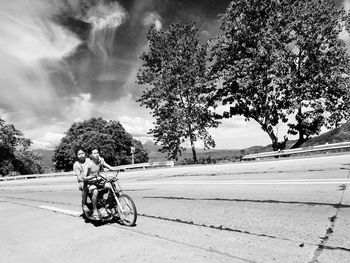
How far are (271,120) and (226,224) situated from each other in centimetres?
2403

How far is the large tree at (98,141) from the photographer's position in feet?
212

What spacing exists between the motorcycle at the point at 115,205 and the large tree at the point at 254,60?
20.7m

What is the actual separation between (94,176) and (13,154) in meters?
58.6

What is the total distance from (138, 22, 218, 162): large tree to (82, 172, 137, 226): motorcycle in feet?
72.6

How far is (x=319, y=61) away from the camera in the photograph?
83.9 feet

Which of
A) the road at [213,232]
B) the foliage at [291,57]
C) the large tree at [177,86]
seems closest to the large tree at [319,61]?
the foliage at [291,57]

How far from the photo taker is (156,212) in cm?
760

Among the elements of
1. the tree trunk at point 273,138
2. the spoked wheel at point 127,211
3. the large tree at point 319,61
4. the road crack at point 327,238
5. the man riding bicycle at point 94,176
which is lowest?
the road crack at point 327,238

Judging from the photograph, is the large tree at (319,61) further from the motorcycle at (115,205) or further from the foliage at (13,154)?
the foliage at (13,154)

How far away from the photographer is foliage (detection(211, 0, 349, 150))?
2512cm

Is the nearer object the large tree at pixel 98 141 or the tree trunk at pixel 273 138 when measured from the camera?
the tree trunk at pixel 273 138

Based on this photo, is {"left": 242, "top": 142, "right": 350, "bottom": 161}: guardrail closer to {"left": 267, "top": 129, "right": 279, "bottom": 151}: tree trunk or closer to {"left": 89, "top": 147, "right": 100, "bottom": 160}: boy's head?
{"left": 267, "top": 129, "right": 279, "bottom": 151}: tree trunk

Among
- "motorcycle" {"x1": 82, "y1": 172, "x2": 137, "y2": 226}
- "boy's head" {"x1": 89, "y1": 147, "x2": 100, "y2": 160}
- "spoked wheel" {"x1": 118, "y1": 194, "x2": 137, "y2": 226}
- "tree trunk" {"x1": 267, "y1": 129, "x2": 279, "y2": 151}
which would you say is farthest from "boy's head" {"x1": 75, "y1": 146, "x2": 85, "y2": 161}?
"tree trunk" {"x1": 267, "y1": 129, "x2": 279, "y2": 151}

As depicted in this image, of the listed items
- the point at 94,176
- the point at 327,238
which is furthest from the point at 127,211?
the point at 327,238
